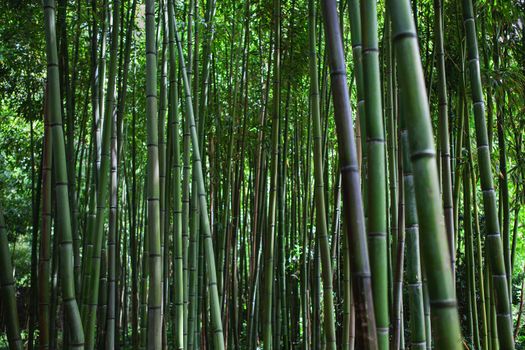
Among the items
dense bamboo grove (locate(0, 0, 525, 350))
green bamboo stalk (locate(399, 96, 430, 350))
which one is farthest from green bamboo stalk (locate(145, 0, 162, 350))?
green bamboo stalk (locate(399, 96, 430, 350))

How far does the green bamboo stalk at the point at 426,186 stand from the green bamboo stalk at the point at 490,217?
0.83 meters

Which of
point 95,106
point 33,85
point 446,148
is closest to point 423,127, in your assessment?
point 446,148

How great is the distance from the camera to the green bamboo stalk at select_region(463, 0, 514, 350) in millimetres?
1604

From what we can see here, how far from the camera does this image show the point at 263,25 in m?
4.12

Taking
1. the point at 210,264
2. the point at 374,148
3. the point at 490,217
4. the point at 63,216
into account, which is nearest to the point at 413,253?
the point at 490,217

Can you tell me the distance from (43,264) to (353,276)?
123cm

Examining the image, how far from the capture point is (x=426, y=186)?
34.5 inches

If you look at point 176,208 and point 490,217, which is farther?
point 176,208

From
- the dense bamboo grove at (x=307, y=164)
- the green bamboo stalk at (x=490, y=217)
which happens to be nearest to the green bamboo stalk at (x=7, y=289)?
the dense bamboo grove at (x=307, y=164)

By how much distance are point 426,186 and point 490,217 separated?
92 cm

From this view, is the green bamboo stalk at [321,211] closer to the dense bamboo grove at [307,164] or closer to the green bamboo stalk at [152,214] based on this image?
the dense bamboo grove at [307,164]

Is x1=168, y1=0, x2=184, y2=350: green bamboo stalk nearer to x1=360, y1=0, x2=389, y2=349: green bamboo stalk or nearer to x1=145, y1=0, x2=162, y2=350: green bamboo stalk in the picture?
x1=145, y1=0, x2=162, y2=350: green bamboo stalk

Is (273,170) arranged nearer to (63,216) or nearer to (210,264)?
(210,264)

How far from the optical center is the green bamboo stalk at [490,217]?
160 centimetres
